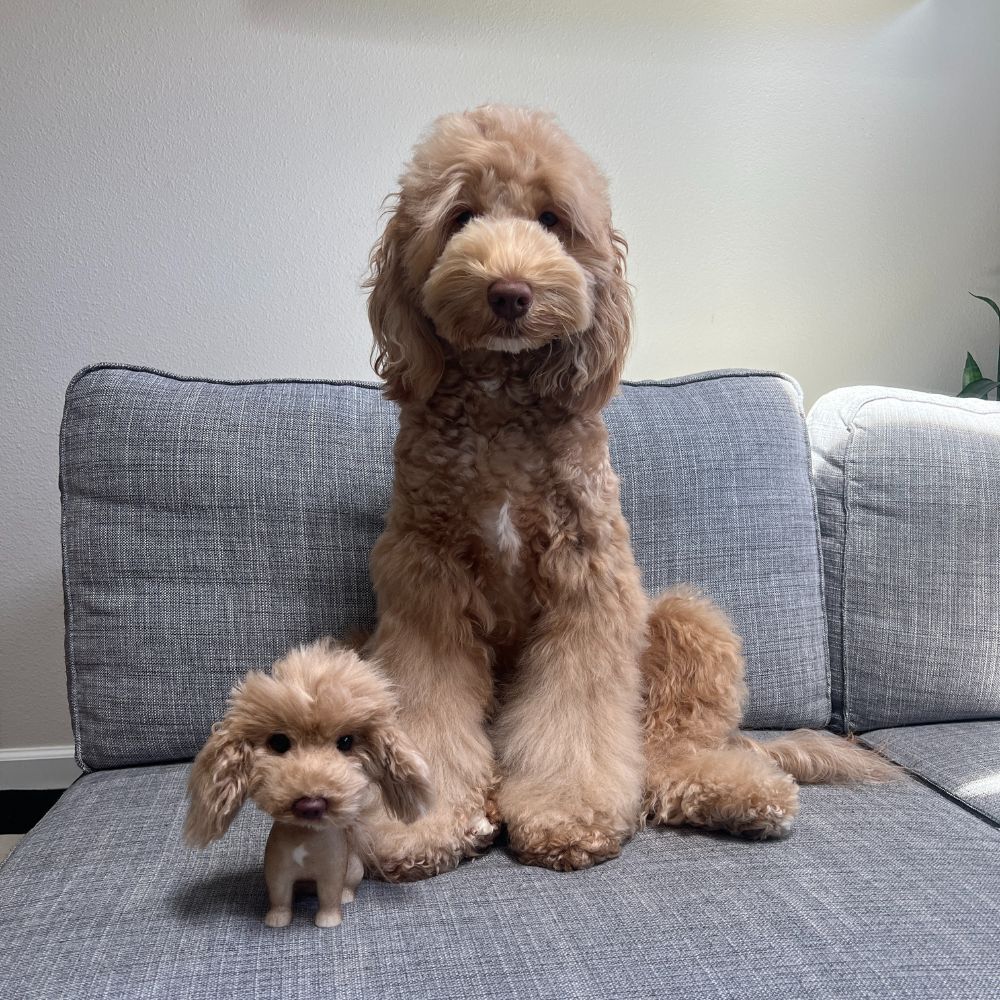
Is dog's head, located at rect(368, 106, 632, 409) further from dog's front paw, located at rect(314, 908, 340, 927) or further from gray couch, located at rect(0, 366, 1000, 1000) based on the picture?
dog's front paw, located at rect(314, 908, 340, 927)

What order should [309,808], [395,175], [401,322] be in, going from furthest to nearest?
[395,175], [401,322], [309,808]

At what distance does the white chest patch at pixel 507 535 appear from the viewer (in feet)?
3.64

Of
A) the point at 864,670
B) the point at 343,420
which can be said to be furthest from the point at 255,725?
the point at 864,670

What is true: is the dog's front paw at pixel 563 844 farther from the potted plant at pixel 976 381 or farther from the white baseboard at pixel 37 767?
the potted plant at pixel 976 381

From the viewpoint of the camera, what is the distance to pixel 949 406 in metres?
1.65

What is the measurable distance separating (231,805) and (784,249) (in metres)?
1.75

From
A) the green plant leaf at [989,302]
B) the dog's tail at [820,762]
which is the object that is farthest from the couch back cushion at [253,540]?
the green plant leaf at [989,302]

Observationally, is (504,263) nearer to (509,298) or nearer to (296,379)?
(509,298)

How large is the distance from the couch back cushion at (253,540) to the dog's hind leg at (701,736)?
178 millimetres

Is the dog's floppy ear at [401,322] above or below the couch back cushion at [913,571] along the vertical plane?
above

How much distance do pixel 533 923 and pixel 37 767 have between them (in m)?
1.54

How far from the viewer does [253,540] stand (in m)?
1.36

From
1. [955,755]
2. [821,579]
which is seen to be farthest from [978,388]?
[955,755]

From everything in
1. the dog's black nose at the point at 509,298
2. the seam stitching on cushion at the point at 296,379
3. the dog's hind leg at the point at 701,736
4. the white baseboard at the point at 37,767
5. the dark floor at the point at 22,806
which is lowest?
the dark floor at the point at 22,806
